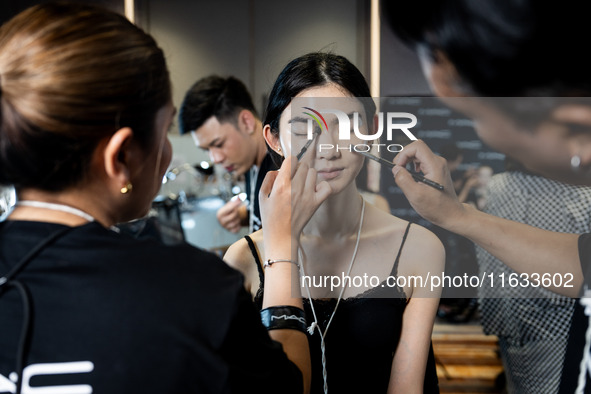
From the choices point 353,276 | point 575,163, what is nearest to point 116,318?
point 353,276

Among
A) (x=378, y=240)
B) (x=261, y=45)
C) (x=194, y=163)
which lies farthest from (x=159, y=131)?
(x=261, y=45)

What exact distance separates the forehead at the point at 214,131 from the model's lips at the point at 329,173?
1237 millimetres

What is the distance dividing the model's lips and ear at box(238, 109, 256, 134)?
121 centimetres

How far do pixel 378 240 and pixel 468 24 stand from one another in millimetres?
465

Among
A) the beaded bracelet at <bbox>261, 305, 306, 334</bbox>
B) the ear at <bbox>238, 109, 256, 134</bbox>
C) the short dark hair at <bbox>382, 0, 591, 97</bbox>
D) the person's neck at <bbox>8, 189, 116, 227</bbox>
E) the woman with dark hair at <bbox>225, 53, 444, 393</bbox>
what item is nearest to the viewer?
the short dark hair at <bbox>382, 0, 591, 97</bbox>

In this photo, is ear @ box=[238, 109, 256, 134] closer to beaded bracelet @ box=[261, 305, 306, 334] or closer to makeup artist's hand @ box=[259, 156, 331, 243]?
makeup artist's hand @ box=[259, 156, 331, 243]

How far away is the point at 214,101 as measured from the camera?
6.62 feet

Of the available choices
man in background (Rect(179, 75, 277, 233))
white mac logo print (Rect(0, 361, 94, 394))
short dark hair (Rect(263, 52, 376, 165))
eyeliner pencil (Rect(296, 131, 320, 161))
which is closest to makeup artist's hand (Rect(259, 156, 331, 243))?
eyeliner pencil (Rect(296, 131, 320, 161))

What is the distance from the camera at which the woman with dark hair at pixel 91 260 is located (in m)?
0.56

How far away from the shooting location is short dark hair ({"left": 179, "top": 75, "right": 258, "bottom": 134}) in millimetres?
2016

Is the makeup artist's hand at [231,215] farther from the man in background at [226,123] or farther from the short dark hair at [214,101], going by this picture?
the short dark hair at [214,101]

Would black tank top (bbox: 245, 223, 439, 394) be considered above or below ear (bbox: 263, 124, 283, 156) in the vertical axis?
below

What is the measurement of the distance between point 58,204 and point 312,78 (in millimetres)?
457

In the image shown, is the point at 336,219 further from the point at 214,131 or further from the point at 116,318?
the point at 214,131
